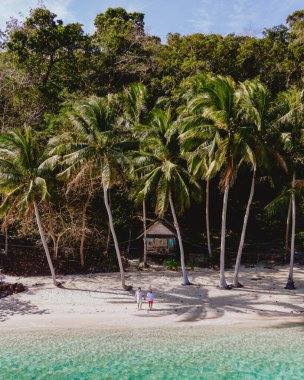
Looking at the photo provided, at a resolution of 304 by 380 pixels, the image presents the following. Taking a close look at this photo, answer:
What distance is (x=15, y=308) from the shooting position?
56.6 feet

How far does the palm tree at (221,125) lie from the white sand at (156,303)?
19.4 feet

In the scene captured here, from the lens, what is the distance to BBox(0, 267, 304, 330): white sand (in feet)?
52.2

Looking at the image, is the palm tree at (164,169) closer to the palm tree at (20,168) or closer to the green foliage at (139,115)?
the green foliage at (139,115)

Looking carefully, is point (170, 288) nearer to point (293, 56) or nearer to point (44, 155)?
point (44, 155)

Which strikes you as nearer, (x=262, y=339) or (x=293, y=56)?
(x=262, y=339)

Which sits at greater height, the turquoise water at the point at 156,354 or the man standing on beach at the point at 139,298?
the man standing on beach at the point at 139,298

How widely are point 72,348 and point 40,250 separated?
42.0 feet

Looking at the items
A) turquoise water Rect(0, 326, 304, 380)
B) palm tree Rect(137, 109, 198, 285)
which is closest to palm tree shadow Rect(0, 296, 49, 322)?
turquoise water Rect(0, 326, 304, 380)

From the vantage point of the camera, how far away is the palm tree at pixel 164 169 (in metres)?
19.9

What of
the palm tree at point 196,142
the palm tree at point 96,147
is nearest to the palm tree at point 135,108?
the palm tree at point 96,147

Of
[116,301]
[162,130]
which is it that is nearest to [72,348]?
[116,301]

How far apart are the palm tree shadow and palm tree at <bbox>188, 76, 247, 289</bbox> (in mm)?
10396

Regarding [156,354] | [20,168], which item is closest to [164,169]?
[20,168]

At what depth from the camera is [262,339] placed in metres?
13.9
